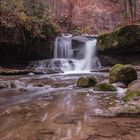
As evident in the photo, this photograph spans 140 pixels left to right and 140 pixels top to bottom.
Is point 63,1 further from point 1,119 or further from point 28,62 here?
point 1,119

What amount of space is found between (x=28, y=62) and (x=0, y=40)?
255cm

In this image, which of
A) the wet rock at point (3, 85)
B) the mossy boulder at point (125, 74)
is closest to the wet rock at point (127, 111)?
the mossy boulder at point (125, 74)

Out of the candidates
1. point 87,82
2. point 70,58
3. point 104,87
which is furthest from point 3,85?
point 70,58

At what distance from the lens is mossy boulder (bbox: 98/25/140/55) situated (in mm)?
17281

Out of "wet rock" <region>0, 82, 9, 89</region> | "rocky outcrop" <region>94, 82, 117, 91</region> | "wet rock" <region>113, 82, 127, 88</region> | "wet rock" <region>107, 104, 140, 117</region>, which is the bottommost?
"wet rock" <region>0, 82, 9, 89</region>

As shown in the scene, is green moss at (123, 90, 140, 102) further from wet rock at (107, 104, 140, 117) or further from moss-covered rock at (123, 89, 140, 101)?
wet rock at (107, 104, 140, 117)

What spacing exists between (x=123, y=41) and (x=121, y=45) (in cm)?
26

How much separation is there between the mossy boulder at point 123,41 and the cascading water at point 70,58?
133cm

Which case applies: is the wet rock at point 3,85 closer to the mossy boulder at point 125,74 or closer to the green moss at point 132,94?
the mossy boulder at point 125,74

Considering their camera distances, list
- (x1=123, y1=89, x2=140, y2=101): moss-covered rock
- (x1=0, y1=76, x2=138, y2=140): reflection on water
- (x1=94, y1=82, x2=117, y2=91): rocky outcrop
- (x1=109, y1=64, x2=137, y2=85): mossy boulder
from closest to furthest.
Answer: (x1=0, y1=76, x2=138, y2=140): reflection on water < (x1=123, y1=89, x2=140, y2=101): moss-covered rock < (x1=94, y1=82, x2=117, y2=91): rocky outcrop < (x1=109, y1=64, x2=137, y2=85): mossy boulder

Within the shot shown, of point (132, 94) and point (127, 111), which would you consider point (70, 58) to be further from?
point (127, 111)

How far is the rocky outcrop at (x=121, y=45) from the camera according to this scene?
56.9ft

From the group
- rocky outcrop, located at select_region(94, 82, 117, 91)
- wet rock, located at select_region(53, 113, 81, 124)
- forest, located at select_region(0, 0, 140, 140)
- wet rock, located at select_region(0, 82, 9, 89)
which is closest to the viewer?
forest, located at select_region(0, 0, 140, 140)

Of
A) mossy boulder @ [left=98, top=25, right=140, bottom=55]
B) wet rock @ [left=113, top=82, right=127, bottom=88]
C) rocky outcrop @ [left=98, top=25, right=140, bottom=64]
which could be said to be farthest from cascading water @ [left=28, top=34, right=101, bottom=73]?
wet rock @ [left=113, top=82, right=127, bottom=88]
